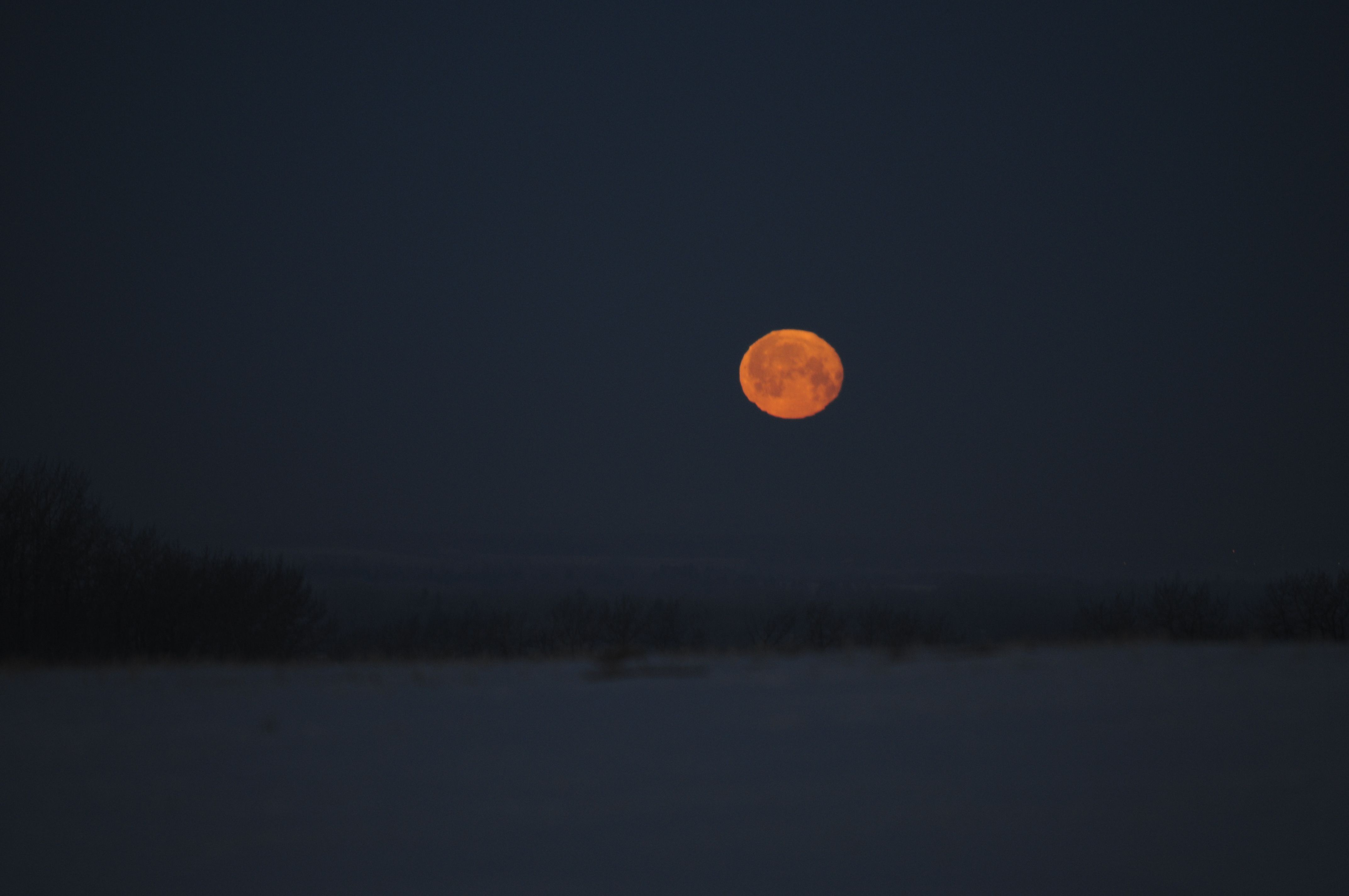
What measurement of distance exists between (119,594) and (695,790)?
192 ft

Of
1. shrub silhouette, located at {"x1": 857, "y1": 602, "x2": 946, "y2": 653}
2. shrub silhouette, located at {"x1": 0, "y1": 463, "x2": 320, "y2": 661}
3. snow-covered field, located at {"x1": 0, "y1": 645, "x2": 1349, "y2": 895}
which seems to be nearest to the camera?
snow-covered field, located at {"x1": 0, "y1": 645, "x2": 1349, "y2": 895}

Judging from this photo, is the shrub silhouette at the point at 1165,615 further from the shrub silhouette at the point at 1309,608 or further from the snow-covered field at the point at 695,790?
the snow-covered field at the point at 695,790

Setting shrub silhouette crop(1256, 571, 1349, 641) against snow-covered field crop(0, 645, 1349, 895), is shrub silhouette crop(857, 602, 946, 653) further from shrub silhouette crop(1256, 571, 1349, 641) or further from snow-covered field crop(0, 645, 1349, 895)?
snow-covered field crop(0, 645, 1349, 895)

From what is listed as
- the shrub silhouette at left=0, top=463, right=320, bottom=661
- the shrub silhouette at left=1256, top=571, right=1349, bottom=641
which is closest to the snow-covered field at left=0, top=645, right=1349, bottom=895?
the shrub silhouette at left=0, top=463, right=320, bottom=661

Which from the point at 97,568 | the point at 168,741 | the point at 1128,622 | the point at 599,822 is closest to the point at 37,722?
the point at 168,741

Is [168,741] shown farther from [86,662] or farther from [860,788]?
[86,662]

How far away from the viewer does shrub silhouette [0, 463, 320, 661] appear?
49.0 meters

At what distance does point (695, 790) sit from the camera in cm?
782

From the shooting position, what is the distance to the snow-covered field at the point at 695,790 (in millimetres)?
6605

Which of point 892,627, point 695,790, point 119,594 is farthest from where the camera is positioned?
point 892,627

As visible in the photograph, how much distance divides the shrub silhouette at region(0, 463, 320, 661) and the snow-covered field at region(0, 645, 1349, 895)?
131 feet

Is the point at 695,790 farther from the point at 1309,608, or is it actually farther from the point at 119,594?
the point at 1309,608

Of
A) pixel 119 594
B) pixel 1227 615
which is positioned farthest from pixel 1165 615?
pixel 119 594

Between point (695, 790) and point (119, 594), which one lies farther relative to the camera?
point (119, 594)
